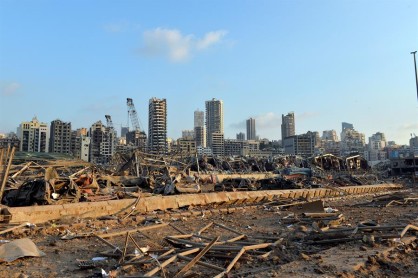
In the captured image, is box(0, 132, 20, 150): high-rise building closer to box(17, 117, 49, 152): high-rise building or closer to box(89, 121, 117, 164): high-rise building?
box(17, 117, 49, 152): high-rise building

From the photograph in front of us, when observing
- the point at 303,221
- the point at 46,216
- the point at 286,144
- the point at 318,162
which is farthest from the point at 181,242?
the point at 286,144

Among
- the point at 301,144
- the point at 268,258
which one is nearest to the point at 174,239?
the point at 268,258

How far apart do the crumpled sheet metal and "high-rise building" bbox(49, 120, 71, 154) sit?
119 meters

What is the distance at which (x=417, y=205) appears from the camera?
1831cm

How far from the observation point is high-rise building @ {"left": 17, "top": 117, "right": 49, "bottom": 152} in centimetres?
11981

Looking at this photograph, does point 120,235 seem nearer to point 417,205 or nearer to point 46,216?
point 46,216

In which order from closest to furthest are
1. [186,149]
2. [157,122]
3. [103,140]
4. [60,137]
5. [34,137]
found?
[186,149]
[60,137]
[34,137]
[103,140]
[157,122]

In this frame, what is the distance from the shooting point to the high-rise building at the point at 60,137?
4710 inches

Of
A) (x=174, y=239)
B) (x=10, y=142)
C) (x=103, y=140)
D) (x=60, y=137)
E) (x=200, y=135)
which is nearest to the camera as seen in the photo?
(x=174, y=239)

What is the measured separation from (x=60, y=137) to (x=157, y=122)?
3471 centimetres

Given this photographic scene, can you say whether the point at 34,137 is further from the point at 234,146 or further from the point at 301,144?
the point at 301,144

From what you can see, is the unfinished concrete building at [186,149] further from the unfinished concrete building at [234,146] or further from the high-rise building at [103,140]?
the unfinished concrete building at [234,146]

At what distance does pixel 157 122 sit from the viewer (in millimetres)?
138500

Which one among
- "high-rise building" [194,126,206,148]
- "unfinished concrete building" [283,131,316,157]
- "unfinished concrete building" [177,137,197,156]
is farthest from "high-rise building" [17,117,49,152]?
"unfinished concrete building" [283,131,316,157]
